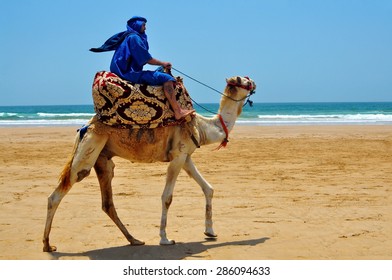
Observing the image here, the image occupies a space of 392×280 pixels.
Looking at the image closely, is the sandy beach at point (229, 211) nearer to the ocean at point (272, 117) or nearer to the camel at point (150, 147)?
the camel at point (150, 147)

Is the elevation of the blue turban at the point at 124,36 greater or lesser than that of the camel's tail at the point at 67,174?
greater

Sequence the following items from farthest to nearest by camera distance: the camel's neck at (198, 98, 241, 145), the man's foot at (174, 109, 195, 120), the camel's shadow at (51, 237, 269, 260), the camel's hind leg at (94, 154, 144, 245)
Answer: the camel's neck at (198, 98, 241, 145)
the camel's hind leg at (94, 154, 144, 245)
the man's foot at (174, 109, 195, 120)
the camel's shadow at (51, 237, 269, 260)

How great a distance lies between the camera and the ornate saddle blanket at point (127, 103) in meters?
6.82

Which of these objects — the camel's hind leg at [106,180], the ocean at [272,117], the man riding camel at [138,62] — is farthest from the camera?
the ocean at [272,117]

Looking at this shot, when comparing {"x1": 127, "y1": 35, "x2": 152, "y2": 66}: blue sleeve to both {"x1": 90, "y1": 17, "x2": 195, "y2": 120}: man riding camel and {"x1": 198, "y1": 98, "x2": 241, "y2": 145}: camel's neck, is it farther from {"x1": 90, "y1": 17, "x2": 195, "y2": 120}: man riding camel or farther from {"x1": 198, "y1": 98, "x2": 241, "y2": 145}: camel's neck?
{"x1": 198, "y1": 98, "x2": 241, "y2": 145}: camel's neck

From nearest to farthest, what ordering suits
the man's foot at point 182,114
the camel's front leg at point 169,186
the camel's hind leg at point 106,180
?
the man's foot at point 182,114
the camel's front leg at point 169,186
the camel's hind leg at point 106,180

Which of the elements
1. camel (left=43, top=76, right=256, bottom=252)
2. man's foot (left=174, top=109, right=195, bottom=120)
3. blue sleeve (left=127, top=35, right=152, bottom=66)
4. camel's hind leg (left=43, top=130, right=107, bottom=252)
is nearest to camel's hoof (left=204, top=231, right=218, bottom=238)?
camel (left=43, top=76, right=256, bottom=252)

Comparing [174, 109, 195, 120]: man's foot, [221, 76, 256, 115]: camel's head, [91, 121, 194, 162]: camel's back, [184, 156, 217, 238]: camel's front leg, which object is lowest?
[184, 156, 217, 238]: camel's front leg

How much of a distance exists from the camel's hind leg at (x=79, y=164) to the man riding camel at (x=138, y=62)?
832 millimetres

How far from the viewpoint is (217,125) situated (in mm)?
7777

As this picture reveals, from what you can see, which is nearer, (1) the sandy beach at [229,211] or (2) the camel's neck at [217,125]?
(1) the sandy beach at [229,211]

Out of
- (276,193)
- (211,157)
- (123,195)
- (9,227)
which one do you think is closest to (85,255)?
(9,227)

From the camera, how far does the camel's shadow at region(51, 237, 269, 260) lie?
6.80 m

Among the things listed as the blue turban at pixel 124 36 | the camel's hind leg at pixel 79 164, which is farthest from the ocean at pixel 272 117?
the camel's hind leg at pixel 79 164
